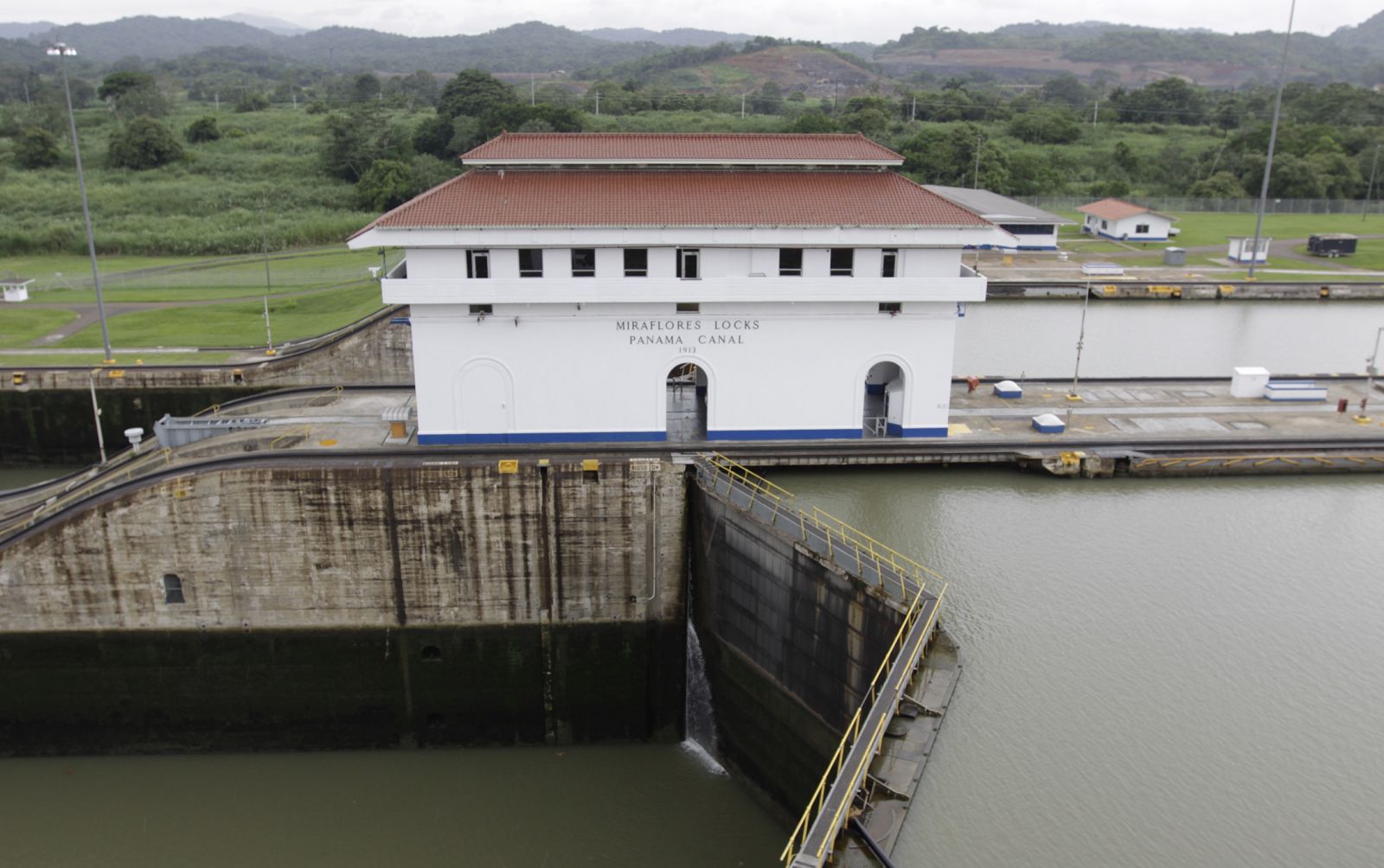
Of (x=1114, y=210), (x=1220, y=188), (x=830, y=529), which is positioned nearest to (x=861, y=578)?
(x=830, y=529)

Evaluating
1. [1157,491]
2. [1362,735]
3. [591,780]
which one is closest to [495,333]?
[591,780]

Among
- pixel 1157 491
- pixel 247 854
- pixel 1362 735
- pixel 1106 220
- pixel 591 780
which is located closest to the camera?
pixel 1362 735

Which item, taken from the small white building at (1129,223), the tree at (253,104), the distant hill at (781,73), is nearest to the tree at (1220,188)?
the small white building at (1129,223)

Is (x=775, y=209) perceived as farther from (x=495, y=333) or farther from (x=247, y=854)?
(x=247, y=854)

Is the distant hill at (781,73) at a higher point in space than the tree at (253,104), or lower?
higher

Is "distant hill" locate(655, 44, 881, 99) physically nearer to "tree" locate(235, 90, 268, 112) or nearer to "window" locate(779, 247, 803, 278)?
"tree" locate(235, 90, 268, 112)

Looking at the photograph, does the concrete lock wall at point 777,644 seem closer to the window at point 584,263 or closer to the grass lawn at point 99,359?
the window at point 584,263
